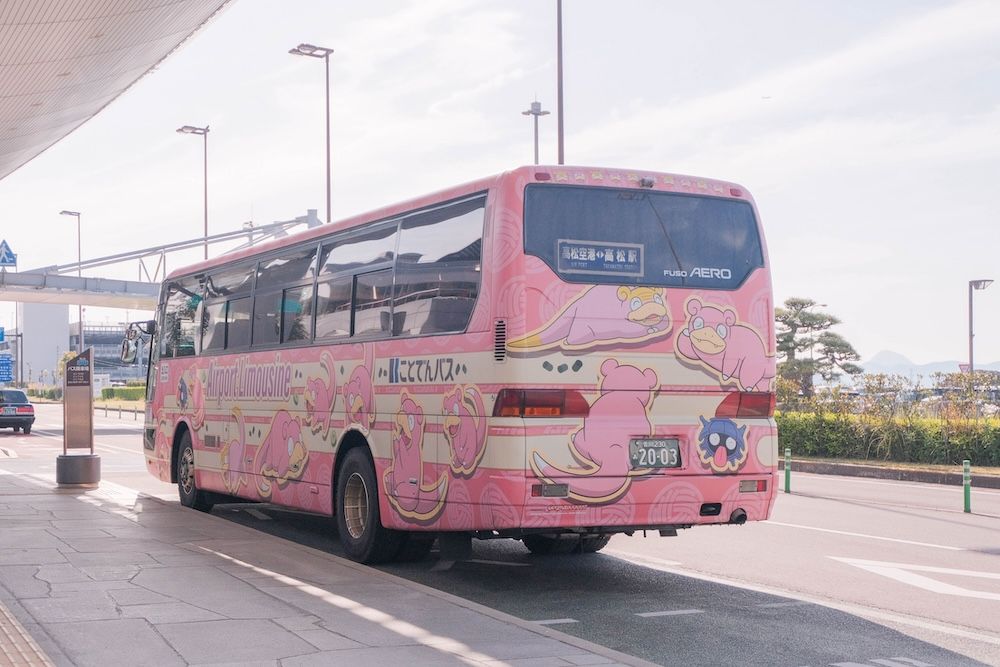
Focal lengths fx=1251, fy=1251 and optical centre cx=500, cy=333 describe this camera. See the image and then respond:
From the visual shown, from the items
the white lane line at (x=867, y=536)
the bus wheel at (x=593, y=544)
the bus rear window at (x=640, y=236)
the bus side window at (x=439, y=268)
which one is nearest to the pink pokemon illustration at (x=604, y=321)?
the bus rear window at (x=640, y=236)

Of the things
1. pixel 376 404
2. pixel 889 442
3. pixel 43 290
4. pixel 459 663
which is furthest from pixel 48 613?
pixel 43 290

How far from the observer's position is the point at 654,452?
9.48m

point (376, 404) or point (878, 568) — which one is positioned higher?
point (376, 404)

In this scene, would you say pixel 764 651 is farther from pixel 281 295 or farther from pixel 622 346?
pixel 281 295

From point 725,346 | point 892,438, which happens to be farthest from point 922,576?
point 892,438

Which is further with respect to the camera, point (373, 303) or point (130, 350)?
point (130, 350)

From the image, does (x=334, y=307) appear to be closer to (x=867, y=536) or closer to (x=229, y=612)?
(x=229, y=612)

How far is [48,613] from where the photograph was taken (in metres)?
7.93

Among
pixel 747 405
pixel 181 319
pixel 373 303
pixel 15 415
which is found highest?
pixel 181 319

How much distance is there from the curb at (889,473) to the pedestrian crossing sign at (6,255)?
35.8 m

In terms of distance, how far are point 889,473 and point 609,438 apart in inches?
637

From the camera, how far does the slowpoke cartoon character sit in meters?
9.69

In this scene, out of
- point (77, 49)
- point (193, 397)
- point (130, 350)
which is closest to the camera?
point (193, 397)

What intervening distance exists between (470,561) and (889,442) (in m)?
16.7
